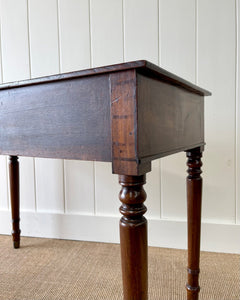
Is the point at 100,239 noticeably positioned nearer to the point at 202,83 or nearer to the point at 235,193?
the point at 235,193

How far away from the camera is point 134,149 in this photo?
41 cm

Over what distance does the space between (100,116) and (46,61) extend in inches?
42.2

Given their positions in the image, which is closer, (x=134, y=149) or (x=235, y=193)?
(x=134, y=149)

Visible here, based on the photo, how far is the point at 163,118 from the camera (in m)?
0.51

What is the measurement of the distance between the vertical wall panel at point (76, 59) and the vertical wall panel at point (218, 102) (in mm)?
546

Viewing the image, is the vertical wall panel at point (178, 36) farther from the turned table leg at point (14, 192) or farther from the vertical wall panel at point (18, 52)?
the turned table leg at point (14, 192)

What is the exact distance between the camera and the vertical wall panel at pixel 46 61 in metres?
1.35

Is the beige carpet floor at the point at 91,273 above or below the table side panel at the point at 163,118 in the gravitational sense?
below

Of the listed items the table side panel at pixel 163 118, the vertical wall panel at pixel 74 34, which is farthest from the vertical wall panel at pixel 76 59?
the table side panel at pixel 163 118

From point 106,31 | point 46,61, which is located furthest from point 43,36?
point 106,31

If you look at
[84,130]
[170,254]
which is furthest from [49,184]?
[84,130]

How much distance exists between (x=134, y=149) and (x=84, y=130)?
10cm

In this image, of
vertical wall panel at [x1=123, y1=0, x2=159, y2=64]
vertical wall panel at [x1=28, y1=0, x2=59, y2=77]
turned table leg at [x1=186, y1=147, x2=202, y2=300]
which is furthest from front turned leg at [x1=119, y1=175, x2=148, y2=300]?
Answer: vertical wall panel at [x1=28, y1=0, x2=59, y2=77]

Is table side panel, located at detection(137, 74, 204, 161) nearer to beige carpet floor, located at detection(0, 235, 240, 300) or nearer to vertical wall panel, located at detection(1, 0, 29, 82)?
beige carpet floor, located at detection(0, 235, 240, 300)
